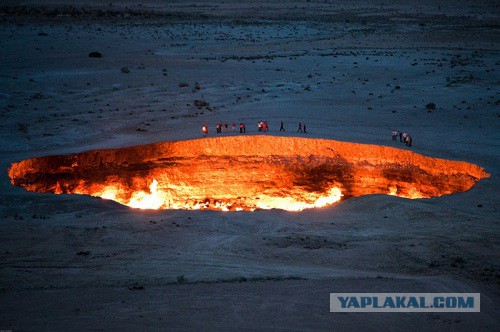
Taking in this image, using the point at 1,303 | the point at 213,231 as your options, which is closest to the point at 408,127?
the point at 213,231

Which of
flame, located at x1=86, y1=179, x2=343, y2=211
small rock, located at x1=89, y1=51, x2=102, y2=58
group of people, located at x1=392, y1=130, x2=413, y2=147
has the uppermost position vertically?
small rock, located at x1=89, y1=51, x2=102, y2=58

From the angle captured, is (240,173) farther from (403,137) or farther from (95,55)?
(95,55)

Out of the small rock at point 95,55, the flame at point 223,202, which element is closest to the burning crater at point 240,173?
the flame at point 223,202

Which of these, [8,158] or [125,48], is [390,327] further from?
[125,48]

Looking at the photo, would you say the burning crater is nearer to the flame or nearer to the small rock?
the flame

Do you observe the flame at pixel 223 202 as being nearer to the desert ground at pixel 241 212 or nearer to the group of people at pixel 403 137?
the desert ground at pixel 241 212

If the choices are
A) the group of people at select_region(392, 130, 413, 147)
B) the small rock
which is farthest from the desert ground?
the group of people at select_region(392, 130, 413, 147)
